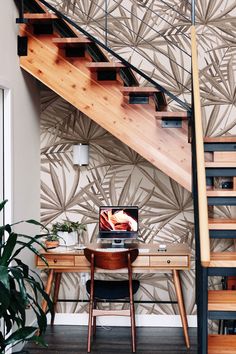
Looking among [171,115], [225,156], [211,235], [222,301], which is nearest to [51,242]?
[171,115]

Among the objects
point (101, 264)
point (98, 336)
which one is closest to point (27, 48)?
point (101, 264)

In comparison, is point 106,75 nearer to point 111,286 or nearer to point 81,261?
point 81,261

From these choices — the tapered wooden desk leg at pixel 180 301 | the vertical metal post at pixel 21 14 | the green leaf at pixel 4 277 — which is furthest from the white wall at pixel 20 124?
the green leaf at pixel 4 277

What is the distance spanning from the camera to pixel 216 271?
3.13 meters

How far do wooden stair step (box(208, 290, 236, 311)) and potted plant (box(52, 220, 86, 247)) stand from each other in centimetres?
217

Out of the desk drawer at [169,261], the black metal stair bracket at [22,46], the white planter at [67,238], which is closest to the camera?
the black metal stair bracket at [22,46]

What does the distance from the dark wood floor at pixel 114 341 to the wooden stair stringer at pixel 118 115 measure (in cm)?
144

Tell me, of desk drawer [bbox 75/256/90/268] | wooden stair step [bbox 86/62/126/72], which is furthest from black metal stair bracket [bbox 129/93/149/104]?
desk drawer [bbox 75/256/90/268]

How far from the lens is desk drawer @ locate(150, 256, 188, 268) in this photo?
4.72 m

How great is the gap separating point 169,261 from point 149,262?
17cm

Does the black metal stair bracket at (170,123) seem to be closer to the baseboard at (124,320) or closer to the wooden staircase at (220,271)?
the wooden staircase at (220,271)

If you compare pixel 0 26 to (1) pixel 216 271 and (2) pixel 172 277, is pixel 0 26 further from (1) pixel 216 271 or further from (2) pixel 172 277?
(2) pixel 172 277

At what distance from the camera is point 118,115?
430 centimetres

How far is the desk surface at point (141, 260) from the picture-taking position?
473 cm
